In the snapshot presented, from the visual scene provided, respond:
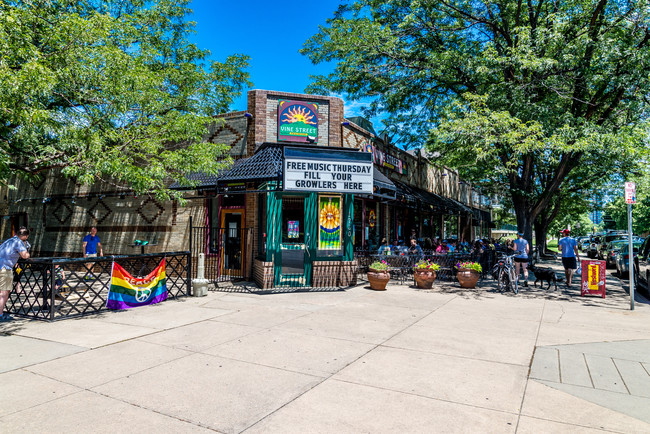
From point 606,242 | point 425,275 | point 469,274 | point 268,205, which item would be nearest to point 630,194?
point 469,274

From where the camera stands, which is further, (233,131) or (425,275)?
(233,131)

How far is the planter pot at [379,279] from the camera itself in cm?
1129

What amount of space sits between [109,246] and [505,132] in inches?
599

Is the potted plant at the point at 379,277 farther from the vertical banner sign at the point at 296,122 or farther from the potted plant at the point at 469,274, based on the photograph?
the vertical banner sign at the point at 296,122

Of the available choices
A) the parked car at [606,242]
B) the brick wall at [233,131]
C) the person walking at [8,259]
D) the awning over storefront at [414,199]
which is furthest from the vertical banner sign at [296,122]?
the parked car at [606,242]

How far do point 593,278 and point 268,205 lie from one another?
9.49 m

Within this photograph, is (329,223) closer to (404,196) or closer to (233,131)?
(233,131)

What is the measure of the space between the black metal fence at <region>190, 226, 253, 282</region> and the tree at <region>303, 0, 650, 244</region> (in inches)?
303

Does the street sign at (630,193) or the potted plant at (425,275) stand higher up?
the street sign at (630,193)

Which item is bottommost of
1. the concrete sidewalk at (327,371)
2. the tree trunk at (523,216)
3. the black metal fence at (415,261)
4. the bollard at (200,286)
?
the concrete sidewalk at (327,371)

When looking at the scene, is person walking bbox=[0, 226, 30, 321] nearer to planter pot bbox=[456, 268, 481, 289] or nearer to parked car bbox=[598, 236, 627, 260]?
planter pot bbox=[456, 268, 481, 289]

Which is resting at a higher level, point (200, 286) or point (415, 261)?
point (415, 261)

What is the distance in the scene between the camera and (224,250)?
1371 cm

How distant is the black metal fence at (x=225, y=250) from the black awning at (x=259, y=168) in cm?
210
